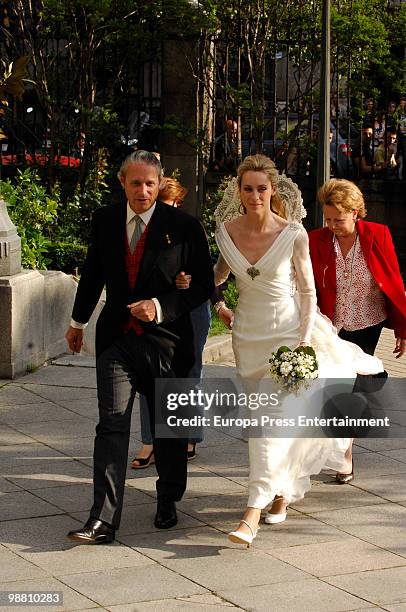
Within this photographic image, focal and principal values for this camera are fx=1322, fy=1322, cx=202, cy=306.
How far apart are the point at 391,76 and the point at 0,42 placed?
16.1ft

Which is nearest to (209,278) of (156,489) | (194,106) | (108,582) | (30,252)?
(156,489)

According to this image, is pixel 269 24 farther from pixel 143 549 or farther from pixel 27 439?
pixel 143 549

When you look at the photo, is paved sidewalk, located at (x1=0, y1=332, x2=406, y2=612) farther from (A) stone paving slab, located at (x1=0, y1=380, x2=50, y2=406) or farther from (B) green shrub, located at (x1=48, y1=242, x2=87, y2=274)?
(B) green shrub, located at (x1=48, y1=242, x2=87, y2=274)

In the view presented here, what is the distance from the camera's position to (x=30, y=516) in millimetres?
6859

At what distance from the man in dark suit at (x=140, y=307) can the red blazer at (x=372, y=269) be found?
124 cm

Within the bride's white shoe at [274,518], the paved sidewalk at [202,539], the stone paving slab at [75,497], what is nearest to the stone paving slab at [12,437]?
the paved sidewalk at [202,539]

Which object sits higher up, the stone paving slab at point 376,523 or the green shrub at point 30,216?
the green shrub at point 30,216

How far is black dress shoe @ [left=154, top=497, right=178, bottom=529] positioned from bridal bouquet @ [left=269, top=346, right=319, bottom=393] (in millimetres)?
847

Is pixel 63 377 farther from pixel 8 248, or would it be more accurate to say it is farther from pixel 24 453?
pixel 24 453

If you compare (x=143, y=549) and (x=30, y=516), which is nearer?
(x=143, y=549)

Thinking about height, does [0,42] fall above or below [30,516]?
above

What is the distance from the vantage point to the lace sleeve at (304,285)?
700 centimetres

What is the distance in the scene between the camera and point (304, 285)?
23.1 feet

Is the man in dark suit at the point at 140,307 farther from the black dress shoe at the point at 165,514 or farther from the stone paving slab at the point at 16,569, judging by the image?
the stone paving slab at the point at 16,569
